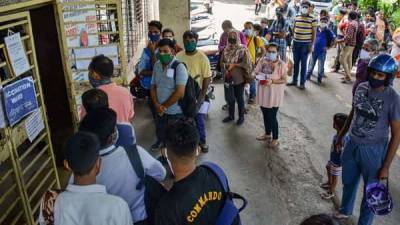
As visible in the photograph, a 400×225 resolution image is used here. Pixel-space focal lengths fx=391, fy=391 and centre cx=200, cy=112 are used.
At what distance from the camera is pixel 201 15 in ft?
45.0

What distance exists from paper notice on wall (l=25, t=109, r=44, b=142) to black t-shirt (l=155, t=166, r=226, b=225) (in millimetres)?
1973

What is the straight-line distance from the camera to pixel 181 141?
228 centimetres

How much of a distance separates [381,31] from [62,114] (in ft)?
30.7

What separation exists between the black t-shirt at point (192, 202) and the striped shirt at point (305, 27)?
6.93 m

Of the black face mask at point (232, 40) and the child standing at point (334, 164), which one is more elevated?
the black face mask at point (232, 40)

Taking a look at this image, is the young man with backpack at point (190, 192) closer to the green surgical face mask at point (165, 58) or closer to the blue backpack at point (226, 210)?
the blue backpack at point (226, 210)

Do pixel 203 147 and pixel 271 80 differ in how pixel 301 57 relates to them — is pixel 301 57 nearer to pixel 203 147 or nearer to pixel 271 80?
pixel 271 80

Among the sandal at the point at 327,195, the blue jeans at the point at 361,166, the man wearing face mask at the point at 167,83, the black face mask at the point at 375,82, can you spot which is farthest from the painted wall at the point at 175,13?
the black face mask at the point at 375,82

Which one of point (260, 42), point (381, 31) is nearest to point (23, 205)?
point (260, 42)

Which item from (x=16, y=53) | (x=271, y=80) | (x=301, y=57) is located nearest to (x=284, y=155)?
(x=271, y=80)

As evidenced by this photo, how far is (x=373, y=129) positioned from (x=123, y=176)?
2.36 meters

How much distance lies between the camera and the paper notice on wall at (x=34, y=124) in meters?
3.57

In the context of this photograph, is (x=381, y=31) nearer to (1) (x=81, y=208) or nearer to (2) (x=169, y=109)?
(2) (x=169, y=109)

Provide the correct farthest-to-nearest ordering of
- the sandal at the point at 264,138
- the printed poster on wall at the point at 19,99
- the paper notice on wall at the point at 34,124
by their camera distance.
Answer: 1. the sandal at the point at 264,138
2. the paper notice on wall at the point at 34,124
3. the printed poster on wall at the point at 19,99
